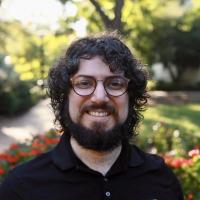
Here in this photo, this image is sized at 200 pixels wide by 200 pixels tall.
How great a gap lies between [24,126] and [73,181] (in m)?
13.4

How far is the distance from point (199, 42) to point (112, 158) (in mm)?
26544

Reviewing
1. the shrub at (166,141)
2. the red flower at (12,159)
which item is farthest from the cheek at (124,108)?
the shrub at (166,141)

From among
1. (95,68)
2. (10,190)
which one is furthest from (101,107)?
(10,190)

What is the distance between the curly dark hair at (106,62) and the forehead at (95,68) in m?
0.02

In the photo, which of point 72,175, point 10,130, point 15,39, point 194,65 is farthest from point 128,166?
point 194,65

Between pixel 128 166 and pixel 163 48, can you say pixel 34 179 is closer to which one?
pixel 128 166

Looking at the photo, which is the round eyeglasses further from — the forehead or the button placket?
the button placket

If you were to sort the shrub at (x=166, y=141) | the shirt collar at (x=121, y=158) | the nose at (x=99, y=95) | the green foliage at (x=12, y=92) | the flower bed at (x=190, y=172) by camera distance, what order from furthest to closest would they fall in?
1. the green foliage at (x=12, y=92)
2. the shrub at (x=166, y=141)
3. the flower bed at (x=190, y=172)
4. the shirt collar at (x=121, y=158)
5. the nose at (x=99, y=95)

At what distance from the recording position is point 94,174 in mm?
2193

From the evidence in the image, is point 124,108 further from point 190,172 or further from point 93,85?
point 190,172

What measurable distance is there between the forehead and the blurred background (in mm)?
372

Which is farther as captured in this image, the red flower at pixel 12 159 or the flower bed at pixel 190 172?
the red flower at pixel 12 159

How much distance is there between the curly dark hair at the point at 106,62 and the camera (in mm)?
2221

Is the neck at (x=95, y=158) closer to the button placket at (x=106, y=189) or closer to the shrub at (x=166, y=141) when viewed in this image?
the button placket at (x=106, y=189)
